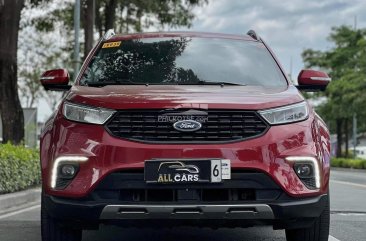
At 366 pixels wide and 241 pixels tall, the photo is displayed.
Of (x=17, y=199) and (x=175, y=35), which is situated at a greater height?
(x=175, y=35)

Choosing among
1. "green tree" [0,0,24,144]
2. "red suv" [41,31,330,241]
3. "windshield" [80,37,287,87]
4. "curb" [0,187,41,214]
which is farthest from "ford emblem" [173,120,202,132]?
"green tree" [0,0,24,144]

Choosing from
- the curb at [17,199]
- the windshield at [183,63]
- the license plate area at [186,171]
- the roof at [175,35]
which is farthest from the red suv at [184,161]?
the curb at [17,199]

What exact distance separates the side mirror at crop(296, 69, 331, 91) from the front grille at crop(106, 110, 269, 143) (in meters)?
1.26

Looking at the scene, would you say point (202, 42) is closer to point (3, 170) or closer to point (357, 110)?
point (3, 170)

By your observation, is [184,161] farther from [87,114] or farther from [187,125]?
[87,114]

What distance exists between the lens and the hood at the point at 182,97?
4.16m

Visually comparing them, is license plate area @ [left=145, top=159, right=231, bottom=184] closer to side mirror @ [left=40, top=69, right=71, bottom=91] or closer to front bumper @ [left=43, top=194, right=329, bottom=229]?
front bumper @ [left=43, top=194, right=329, bottom=229]

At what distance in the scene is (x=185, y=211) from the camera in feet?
13.2

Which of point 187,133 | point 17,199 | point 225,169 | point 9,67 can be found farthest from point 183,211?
point 9,67

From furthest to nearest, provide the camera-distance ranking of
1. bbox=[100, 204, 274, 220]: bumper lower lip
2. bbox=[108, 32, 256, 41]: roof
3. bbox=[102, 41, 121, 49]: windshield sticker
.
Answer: bbox=[108, 32, 256, 41]: roof < bbox=[102, 41, 121, 49]: windshield sticker < bbox=[100, 204, 274, 220]: bumper lower lip

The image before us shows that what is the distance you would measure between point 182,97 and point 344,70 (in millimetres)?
40763

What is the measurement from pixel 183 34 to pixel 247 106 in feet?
5.70

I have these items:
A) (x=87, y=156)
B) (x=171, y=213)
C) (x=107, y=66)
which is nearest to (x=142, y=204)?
(x=171, y=213)

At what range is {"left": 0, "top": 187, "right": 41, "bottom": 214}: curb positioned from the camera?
8.42 meters
